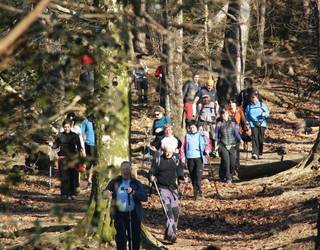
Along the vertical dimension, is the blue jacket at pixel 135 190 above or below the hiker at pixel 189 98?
below

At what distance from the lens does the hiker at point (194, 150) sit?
2261cm

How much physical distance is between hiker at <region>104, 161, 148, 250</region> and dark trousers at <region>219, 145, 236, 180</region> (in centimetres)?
914

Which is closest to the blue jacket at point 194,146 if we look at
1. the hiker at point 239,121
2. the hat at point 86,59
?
the hiker at point 239,121

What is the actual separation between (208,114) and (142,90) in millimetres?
10876

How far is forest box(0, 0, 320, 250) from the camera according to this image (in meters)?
7.75

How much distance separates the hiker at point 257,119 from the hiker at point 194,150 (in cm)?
465

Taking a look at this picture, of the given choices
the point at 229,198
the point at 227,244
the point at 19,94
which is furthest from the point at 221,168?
the point at 19,94

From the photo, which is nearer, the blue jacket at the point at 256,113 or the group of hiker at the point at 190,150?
the group of hiker at the point at 190,150

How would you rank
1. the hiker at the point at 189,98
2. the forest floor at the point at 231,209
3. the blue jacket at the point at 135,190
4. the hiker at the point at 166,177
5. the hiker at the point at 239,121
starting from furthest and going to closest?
the hiker at the point at 189,98
the hiker at the point at 239,121
the forest floor at the point at 231,209
the hiker at the point at 166,177
the blue jacket at the point at 135,190

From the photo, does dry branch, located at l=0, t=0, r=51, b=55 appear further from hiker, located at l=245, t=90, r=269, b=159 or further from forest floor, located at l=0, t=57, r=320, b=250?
hiker, located at l=245, t=90, r=269, b=159

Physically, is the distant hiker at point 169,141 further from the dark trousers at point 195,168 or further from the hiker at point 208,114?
the hiker at point 208,114

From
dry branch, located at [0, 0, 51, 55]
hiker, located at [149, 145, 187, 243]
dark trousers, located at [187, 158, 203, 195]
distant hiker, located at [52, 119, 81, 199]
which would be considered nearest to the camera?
dry branch, located at [0, 0, 51, 55]

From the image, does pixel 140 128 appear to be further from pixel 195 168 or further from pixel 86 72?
pixel 86 72

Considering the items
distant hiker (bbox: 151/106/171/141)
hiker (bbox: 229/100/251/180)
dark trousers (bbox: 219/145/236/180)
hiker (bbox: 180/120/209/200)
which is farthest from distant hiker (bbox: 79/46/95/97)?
hiker (bbox: 229/100/251/180)
